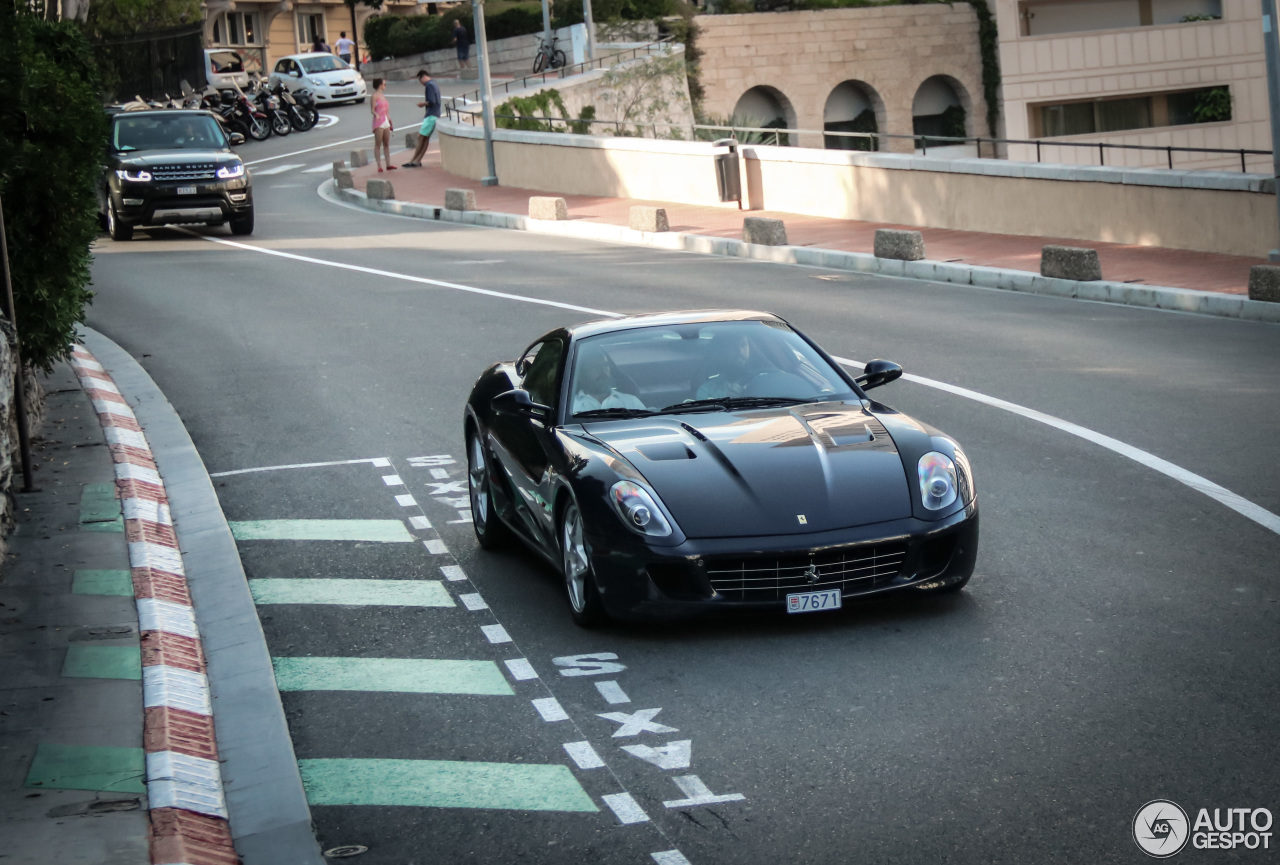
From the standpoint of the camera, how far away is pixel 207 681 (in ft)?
22.6

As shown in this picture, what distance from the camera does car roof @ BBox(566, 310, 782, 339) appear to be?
8617 mm

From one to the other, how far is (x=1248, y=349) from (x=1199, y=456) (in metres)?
4.70

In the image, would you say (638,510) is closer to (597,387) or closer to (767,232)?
(597,387)

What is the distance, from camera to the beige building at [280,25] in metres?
85.5

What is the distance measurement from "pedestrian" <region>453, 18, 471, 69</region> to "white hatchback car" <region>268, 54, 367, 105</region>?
797 cm

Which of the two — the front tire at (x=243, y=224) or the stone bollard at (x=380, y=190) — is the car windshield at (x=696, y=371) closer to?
the front tire at (x=243, y=224)

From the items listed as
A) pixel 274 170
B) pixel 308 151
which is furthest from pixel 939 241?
pixel 308 151

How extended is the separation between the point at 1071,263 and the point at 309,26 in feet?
265

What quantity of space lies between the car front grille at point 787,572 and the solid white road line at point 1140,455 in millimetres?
2637

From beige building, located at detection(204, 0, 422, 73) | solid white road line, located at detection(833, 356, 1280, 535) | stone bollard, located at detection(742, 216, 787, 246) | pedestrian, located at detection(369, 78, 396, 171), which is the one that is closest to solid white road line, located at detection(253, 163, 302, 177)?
pedestrian, located at detection(369, 78, 396, 171)

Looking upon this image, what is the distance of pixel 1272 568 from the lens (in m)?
7.59

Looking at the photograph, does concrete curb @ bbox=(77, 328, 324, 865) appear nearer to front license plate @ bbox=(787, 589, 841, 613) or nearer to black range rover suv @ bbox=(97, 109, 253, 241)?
front license plate @ bbox=(787, 589, 841, 613)

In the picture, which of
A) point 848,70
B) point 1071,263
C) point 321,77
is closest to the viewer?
point 1071,263

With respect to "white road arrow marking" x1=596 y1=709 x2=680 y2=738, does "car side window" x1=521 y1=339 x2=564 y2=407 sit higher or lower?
higher
